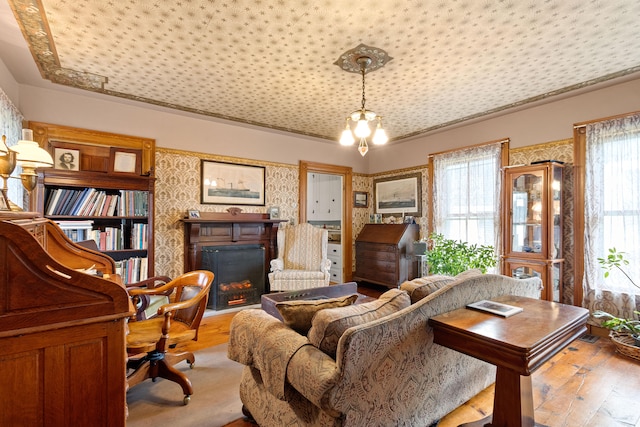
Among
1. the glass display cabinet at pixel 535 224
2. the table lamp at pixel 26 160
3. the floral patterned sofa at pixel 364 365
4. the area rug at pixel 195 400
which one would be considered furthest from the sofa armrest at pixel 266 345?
the glass display cabinet at pixel 535 224

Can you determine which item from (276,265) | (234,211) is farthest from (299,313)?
(234,211)

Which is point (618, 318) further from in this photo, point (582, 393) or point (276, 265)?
point (276, 265)

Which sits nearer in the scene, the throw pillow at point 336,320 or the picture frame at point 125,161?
the throw pillow at point 336,320

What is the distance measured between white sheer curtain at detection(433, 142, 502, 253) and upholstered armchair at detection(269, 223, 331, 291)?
1.92 m

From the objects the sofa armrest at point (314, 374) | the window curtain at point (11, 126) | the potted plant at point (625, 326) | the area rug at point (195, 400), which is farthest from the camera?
the potted plant at point (625, 326)

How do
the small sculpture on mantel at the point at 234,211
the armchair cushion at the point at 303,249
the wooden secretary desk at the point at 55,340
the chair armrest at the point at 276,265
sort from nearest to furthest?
the wooden secretary desk at the point at 55,340 < the chair armrest at the point at 276,265 < the small sculpture on mantel at the point at 234,211 < the armchair cushion at the point at 303,249

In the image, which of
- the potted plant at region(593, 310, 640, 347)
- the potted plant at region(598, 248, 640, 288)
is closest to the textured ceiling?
the potted plant at region(598, 248, 640, 288)

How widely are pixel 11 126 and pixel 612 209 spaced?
6.13 metres

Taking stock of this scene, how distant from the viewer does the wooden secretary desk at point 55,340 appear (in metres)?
0.98

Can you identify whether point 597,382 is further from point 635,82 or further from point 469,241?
point 635,82

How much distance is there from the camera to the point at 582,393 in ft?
7.01

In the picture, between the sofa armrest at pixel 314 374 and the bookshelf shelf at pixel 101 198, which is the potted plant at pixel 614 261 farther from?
the bookshelf shelf at pixel 101 198

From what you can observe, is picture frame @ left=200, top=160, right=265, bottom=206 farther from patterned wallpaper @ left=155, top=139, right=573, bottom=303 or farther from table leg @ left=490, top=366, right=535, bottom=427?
table leg @ left=490, top=366, right=535, bottom=427

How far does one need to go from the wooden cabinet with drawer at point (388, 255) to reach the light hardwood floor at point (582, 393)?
2.29 metres
